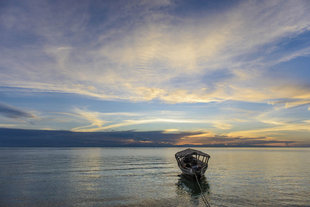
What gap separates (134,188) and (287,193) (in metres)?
23.6

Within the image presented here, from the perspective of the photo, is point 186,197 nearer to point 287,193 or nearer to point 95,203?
point 95,203

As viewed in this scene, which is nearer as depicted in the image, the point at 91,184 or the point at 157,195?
the point at 157,195

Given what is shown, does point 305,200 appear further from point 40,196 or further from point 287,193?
point 40,196

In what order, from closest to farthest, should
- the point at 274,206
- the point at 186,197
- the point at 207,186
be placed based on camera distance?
1. the point at 274,206
2. the point at 186,197
3. the point at 207,186

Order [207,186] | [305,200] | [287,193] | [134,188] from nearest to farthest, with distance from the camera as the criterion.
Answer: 1. [305,200]
2. [287,193]
3. [134,188]
4. [207,186]

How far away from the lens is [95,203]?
26016 millimetres

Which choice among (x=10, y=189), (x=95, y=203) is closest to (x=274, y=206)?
(x=95, y=203)

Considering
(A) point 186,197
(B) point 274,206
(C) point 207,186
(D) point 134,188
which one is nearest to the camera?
(B) point 274,206

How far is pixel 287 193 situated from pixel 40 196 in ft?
118

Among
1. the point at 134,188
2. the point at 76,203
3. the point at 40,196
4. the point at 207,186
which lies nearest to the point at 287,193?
the point at 207,186

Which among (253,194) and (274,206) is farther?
(253,194)

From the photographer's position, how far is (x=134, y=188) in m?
34.2

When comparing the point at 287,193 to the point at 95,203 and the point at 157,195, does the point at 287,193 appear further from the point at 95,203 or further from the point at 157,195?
the point at 95,203

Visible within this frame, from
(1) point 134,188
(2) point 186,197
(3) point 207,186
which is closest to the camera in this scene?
(2) point 186,197
